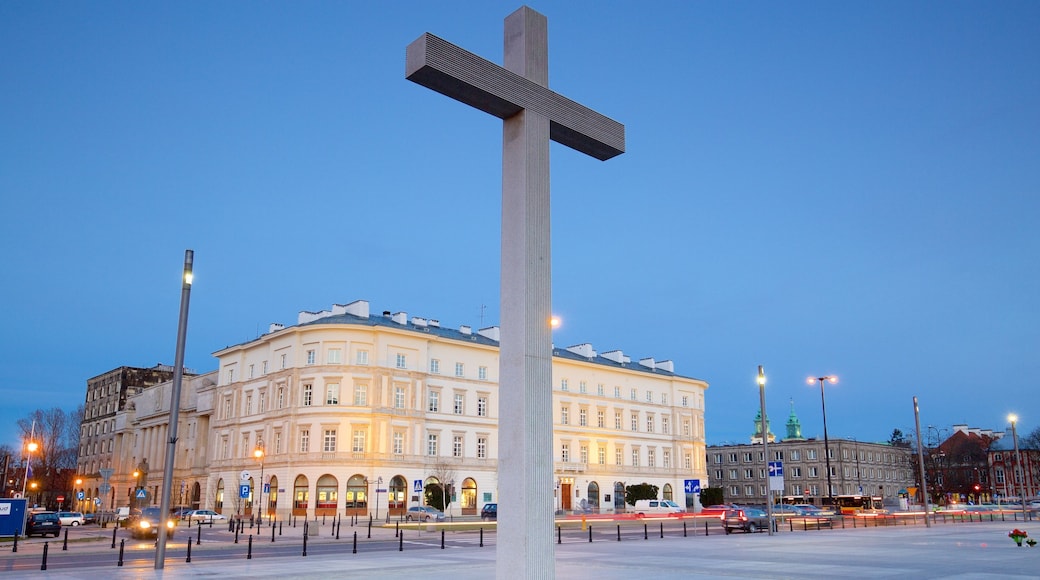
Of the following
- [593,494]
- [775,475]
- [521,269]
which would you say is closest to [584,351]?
[593,494]

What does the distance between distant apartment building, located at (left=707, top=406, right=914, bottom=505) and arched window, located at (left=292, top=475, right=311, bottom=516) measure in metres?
73.8

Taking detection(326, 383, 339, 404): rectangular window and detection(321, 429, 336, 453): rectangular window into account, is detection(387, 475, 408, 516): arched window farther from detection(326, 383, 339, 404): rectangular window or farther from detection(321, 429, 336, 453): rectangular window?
detection(326, 383, 339, 404): rectangular window

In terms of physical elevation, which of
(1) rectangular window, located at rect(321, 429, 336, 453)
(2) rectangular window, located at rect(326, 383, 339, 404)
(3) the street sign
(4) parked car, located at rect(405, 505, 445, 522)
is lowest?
(4) parked car, located at rect(405, 505, 445, 522)

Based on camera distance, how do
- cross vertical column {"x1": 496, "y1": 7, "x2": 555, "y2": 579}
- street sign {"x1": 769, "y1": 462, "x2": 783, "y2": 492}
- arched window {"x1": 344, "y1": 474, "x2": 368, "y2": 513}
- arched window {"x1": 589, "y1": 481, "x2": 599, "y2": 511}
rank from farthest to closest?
1. arched window {"x1": 589, "y1": 481, "x2": 599, "y2": 511}
2. arched window {"x1": 344, "y1": 474, "x2": 368, "y2": 513}
3. street sign {"x1": 769, "y1": 462, "x2": 783, "y2": 492}
4. cross vertical column {"x1": 496, "y1": 7, "x2": 555, "y2": 579}

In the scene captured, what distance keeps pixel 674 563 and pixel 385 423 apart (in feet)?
187

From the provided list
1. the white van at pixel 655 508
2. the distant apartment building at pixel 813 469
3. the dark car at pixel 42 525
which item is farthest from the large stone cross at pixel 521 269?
the distant apartment building at pixel 813 469

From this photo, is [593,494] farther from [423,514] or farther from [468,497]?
[423,514]

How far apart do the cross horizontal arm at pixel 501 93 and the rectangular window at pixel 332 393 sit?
65.0 metres

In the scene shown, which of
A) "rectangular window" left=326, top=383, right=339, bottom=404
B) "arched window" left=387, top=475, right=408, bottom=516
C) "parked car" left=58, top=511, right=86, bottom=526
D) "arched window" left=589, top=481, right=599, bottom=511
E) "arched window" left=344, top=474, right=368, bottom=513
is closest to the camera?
"parked car" left=58, top=511, right=86, bottom=526

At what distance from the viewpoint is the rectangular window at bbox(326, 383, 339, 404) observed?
76312 millimetres

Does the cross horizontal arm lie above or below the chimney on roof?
below

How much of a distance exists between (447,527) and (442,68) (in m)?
44.5

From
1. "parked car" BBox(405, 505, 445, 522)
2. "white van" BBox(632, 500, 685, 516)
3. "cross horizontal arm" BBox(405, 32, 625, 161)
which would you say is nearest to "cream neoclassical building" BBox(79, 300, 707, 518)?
"parked car" BBox(405, 505, 445, 522)

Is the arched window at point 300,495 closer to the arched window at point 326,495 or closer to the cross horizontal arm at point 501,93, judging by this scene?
the arched window at point 326,495
